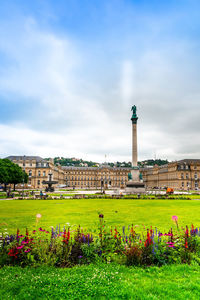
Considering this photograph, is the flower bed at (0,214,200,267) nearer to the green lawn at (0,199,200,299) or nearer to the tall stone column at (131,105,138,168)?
the green lawn at (0,199,200,299)

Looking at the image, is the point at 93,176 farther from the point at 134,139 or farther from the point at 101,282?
the point at 101,282

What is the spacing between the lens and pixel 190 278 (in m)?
5.89

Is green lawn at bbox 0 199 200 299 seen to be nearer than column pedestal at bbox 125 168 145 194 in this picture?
Yes

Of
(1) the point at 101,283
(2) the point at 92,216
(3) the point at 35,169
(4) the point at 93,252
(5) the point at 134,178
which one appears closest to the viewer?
(1) the point at 101,283

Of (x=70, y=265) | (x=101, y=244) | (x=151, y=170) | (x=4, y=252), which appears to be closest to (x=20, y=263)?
(x=4, y=252)

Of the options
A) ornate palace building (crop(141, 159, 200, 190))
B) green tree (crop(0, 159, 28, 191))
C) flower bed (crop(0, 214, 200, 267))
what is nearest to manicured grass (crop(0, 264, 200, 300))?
flower bed (crop(0, 214, 200, 267))

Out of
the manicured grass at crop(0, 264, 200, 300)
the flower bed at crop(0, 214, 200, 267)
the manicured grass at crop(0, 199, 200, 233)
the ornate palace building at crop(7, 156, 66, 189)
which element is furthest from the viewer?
the ornate palace building at crop(7, 156, 66, 189)

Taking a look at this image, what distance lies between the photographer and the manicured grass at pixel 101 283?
5098mm

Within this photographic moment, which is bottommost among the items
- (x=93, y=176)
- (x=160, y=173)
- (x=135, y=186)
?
(x=135, y=186)

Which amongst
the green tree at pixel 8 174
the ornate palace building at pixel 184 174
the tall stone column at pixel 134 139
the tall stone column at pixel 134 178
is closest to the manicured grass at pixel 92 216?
the tall stone column at pixel 134 178

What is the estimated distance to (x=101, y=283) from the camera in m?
5.60

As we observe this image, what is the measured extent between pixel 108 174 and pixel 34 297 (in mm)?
165619

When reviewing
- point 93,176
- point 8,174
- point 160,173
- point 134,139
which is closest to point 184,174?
point 160,173

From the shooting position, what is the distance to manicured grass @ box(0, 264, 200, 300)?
5.10 metres
